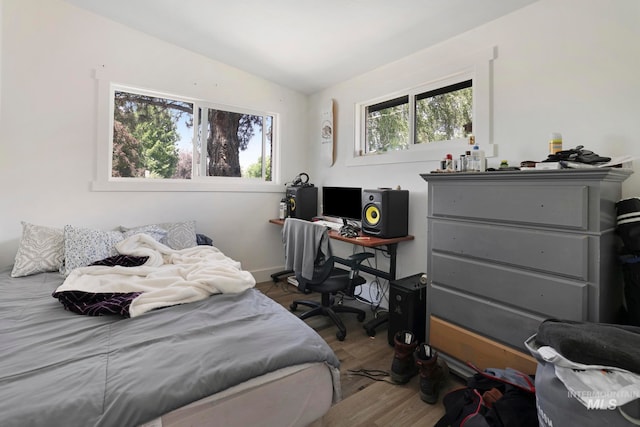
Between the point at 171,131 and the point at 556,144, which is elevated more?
the point at 171,131

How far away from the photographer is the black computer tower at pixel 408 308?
7.04 feet

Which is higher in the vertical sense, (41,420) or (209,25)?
(209,25)

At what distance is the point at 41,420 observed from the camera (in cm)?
81

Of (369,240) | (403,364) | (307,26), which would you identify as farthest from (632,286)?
(307,26)

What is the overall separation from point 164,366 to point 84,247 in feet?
5.55

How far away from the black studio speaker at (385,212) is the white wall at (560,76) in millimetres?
151

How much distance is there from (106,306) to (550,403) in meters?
1.98

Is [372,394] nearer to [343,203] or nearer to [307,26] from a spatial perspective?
[343,203]

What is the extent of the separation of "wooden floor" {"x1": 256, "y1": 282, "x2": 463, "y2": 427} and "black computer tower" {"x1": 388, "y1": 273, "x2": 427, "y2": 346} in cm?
23

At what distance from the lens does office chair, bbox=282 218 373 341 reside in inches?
90.6

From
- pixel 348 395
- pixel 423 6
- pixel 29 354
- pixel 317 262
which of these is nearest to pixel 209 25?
pixel 423 6

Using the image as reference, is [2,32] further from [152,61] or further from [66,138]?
[152,61]

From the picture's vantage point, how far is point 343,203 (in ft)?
10.5

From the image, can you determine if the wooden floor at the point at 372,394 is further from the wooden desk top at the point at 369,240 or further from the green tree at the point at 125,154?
the green tree at the point at 125,154
